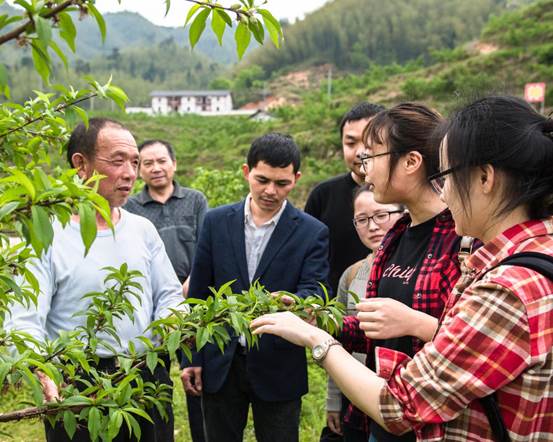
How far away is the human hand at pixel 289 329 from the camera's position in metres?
1.52

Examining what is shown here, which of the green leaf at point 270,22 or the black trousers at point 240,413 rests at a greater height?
the green leaf at point 270,22

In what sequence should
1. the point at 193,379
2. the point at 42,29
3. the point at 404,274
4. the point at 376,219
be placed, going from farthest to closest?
the point at 193,379 < the point at 376,219 < the point at 404,274 < the point at 42,29

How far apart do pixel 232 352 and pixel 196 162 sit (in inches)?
1080

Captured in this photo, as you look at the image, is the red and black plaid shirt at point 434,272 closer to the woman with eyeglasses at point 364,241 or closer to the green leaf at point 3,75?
the woman with eyeglasses at point 364,241

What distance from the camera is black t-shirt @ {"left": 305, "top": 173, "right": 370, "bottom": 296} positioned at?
314cm

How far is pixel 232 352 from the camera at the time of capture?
2562 mm

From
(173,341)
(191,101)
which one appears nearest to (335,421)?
(173,341)

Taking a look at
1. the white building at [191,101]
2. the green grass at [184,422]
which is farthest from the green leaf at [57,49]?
the white building at [191,101]

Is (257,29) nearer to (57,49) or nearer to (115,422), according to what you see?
(57,49)

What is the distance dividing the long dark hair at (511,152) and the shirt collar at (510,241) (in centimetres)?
4

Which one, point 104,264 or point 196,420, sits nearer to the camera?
point 104,264

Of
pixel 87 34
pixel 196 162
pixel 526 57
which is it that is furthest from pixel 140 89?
pixel 87 34

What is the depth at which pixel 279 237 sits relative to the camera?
263 cm

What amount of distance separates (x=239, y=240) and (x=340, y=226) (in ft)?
2.37
